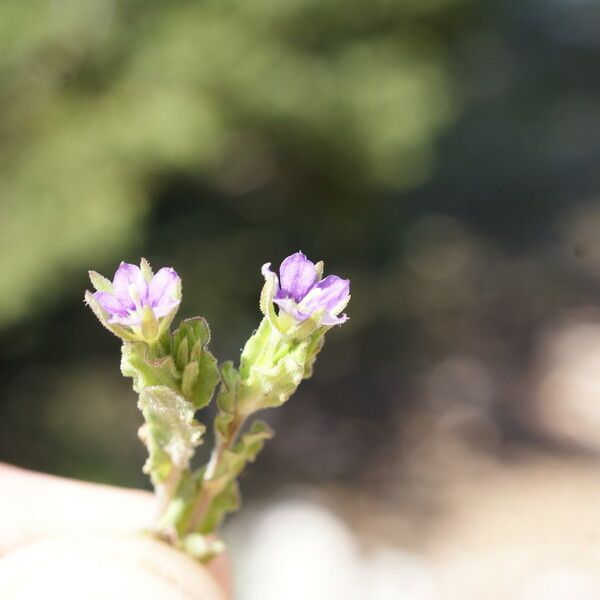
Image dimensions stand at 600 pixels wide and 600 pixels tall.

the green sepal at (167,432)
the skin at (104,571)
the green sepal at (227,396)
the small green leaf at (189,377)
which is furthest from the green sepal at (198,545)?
the small green leaf at (189,377)

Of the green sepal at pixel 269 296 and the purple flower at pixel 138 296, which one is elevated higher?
the green sepal at pixel 269 296

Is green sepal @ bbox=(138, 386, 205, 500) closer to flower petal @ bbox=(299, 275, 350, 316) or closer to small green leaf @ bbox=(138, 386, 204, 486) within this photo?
small green leaf @ bbox=(138, 386, 204, 486)

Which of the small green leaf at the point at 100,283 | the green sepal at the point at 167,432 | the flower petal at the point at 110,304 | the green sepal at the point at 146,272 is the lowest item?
the green sepal at the point at 167,432

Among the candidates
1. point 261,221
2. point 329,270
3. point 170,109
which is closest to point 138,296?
point 170,109

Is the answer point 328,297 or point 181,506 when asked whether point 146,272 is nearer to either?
point 328,297

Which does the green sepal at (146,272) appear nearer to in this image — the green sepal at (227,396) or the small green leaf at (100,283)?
the small green leaf at (100,283)

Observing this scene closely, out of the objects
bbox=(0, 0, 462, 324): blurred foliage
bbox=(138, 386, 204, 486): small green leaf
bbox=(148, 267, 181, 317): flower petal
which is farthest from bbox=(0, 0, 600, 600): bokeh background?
bbox=(148, 267, 181, 317): flower petal

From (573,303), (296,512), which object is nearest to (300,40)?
(296,512)
